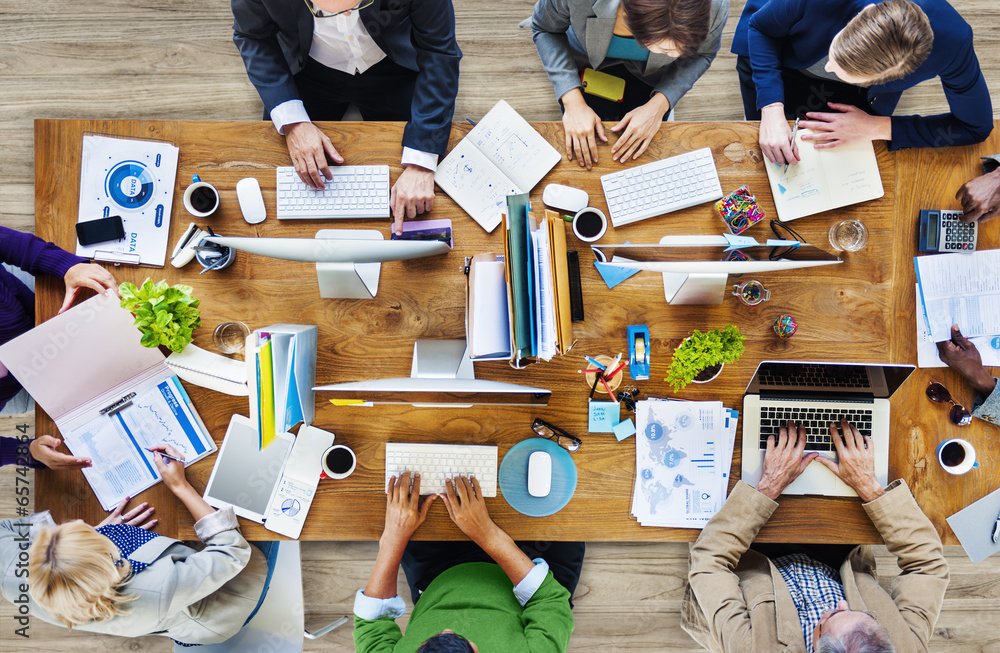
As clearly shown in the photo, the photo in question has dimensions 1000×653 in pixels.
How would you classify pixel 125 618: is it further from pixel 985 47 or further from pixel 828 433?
pixel 985 47

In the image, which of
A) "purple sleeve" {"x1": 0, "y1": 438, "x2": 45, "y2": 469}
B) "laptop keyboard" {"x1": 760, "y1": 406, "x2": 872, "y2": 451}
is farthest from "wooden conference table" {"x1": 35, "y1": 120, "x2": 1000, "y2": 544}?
"purple sleeve" {"x1": 0, "y1": 438, "x2": 45, "y2": 469}

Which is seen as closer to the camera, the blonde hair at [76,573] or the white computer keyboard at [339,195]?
the blonde hair at [76,573]

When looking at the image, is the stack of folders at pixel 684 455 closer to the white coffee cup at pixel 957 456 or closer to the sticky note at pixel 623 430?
the sticky note at pixel 623 430

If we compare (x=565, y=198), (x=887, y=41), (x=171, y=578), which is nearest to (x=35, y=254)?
(x=171, y=578)

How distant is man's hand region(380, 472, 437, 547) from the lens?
1.56 meters

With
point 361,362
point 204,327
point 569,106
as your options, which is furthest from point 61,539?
point 569,106

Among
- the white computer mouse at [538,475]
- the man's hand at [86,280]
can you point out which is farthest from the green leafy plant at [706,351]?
the man's hand at [86,280]

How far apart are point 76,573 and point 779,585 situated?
6.36ft

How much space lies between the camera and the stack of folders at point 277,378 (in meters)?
1.19

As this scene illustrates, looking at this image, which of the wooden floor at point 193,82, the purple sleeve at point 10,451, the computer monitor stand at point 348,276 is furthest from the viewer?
the wooden floor at point 193,82

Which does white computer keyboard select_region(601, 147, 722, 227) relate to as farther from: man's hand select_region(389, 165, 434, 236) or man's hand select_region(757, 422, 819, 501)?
man's hand select_region(757, 422, 819, 501)

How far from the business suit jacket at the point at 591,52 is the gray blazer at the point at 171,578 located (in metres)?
1.74

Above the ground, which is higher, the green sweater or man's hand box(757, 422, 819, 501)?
man's hand box(757, 422, 819, 501)

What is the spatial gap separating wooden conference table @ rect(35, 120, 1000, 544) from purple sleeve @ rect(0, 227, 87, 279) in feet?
0.15
